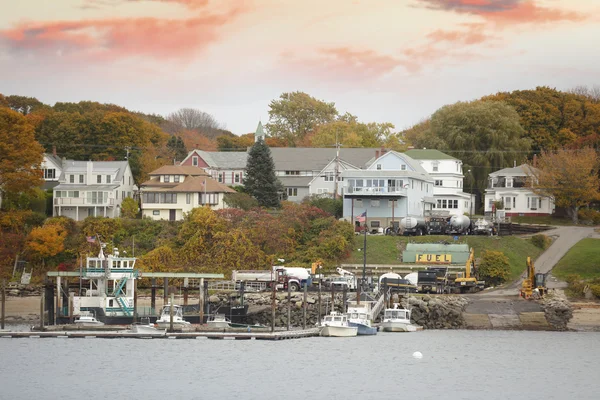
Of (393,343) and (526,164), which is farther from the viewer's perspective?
(526,164)

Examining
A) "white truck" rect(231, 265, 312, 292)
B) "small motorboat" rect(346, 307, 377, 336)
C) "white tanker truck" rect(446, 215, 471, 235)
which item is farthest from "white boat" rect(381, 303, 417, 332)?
"white tanker truck" rect(446, 215, 471, 235)

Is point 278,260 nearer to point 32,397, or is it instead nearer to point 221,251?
point 221,251

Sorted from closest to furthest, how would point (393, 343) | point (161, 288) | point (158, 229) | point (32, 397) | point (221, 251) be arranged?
point (32, 397) → point (393, 343) → point (161, 288) → point (221, 251) → point (158, 229)

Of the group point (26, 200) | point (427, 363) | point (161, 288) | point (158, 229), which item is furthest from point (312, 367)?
point (26, 200)

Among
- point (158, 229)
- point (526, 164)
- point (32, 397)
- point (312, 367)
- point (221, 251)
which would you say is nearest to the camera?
point (32, 397)

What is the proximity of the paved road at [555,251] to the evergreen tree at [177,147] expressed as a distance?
51.1 metres

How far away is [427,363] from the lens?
6316 cm

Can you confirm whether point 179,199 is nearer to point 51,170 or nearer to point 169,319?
point 51,170

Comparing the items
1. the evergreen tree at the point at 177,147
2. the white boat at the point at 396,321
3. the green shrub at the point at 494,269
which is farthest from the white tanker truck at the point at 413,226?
the evergreen tree at the point at 177,147

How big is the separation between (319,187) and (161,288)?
38326 millimetres

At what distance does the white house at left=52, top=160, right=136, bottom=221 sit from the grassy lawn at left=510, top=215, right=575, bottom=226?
131ft

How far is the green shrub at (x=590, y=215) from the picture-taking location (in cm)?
10744

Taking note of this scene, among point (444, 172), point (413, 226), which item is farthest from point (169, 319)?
point (444, 172)

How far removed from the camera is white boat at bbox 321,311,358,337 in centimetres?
6988
